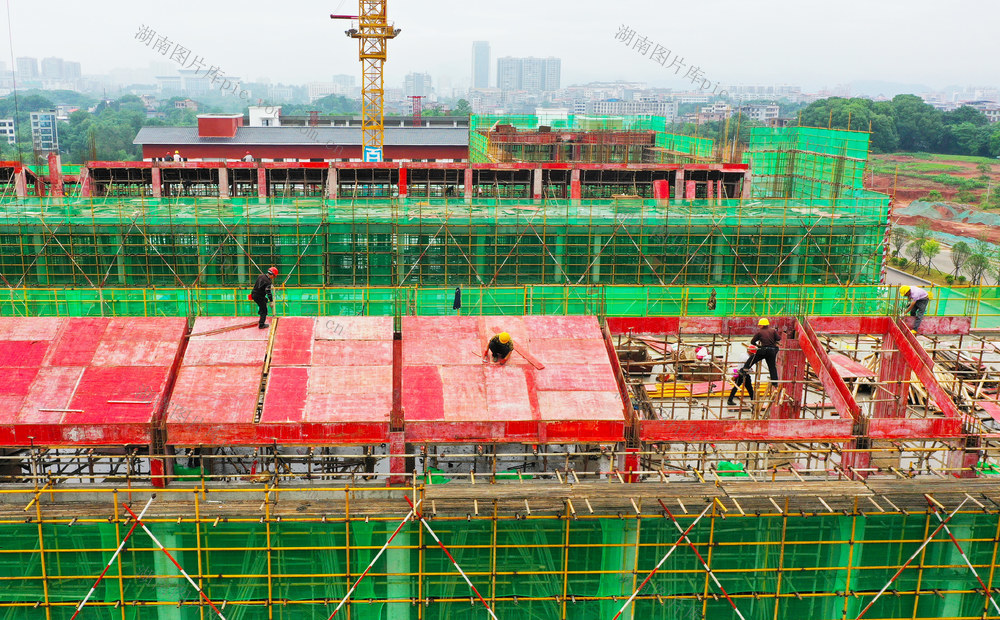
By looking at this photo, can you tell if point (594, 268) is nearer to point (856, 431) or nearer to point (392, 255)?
point (392, 255)

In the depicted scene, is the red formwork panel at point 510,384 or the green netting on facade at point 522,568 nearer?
the green netting on facade at point 522,568

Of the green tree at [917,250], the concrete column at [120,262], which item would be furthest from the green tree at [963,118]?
the concrete column at [120,262]

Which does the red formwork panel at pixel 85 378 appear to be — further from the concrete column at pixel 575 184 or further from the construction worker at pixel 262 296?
the concrete column at pixel 575 184

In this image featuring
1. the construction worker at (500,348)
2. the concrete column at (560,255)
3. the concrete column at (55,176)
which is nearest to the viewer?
the construction worker at (500,348)

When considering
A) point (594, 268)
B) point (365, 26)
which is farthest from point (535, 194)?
point (365, 26)

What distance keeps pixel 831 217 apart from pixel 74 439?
29575 mm

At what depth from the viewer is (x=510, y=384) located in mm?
14898

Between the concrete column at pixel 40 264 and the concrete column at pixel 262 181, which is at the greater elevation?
the concrete column at pixel 262 181

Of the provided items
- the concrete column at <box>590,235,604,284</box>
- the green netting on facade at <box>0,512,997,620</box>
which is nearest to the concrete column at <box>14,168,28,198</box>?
the concrete column at <box>590,235,604,284</box>

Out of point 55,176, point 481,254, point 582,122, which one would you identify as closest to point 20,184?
point 55,176

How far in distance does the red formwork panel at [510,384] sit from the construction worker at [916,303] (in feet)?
21.9

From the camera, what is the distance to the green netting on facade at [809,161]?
47344mm

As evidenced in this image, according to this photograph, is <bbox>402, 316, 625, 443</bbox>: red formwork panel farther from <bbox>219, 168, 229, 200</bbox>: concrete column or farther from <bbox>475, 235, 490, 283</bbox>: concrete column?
<bbox>219, 168, 229, 200</bbox>: concrete column

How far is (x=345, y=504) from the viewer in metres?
11.9
